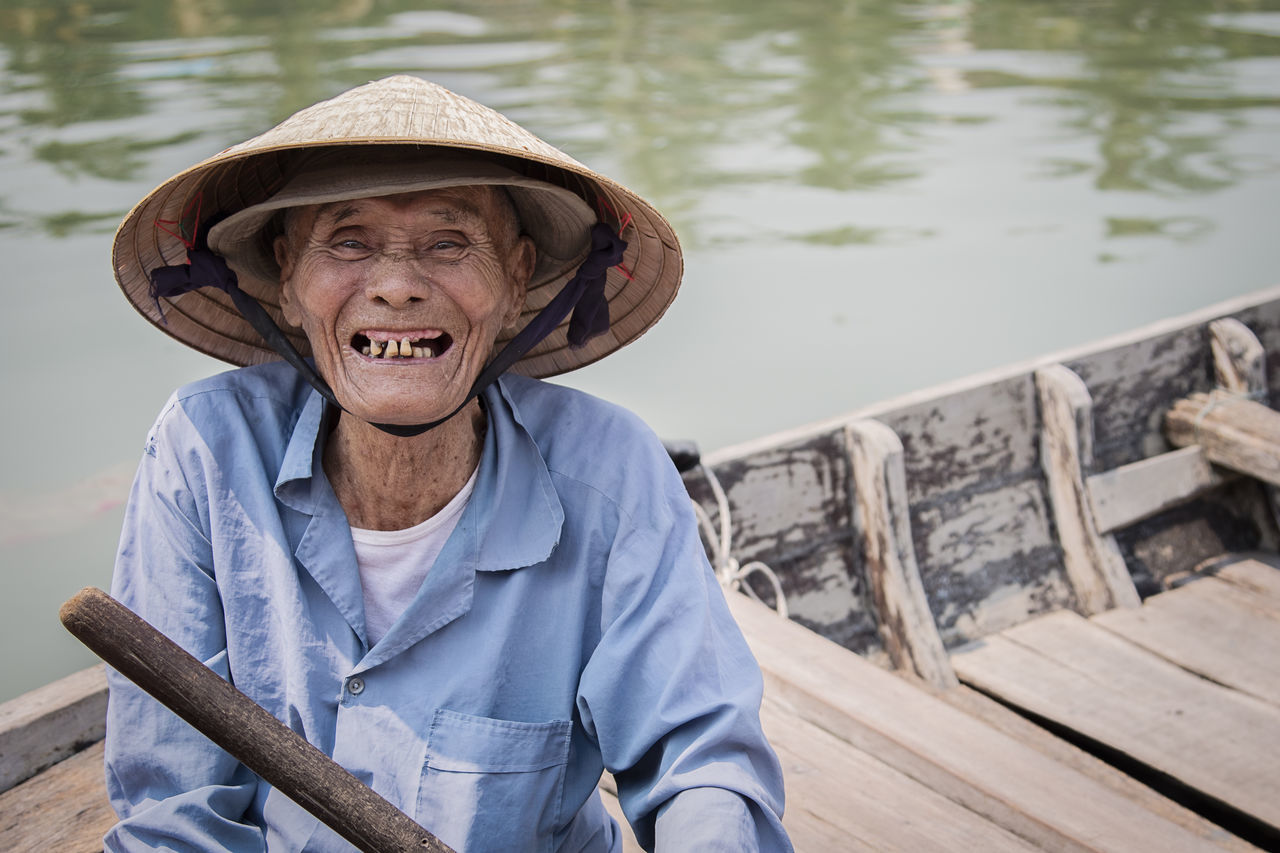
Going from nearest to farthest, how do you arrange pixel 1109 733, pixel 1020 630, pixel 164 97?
pixel 1109 733 → pixel 1020 630 → pixel 164 97

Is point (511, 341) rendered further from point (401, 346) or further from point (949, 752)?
point (949, 752)

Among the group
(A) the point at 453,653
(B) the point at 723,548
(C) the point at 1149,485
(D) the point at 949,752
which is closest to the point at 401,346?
(A) the point at 453,653

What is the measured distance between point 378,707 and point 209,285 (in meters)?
0.58

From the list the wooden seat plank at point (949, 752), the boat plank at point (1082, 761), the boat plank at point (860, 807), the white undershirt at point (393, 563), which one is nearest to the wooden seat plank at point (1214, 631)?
the boat plank at point (1082, 761)

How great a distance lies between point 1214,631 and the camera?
9.27ft

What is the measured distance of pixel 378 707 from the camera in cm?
123

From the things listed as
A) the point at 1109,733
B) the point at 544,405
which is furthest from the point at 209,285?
the point at 1109,733

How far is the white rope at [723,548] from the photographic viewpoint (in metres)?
2.37

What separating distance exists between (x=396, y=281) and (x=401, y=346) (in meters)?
0.07

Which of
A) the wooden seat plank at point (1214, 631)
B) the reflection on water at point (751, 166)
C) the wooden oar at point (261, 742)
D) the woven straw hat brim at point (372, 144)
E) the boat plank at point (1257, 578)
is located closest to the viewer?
the wooden oar at point (261, 742)

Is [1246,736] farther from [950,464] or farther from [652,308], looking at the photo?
[652,308]

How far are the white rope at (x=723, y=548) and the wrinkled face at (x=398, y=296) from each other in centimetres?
119

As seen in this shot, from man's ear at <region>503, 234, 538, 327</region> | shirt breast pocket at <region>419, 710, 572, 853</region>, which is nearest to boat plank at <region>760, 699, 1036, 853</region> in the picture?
shirt breast pocket at <region>419, 710, 572, 853</region>

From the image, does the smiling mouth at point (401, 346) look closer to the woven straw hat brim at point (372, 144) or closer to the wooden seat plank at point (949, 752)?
the woven straw hat brim at point (372, 144)
